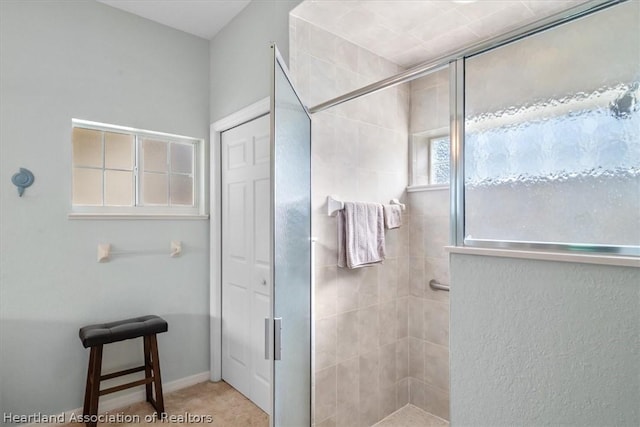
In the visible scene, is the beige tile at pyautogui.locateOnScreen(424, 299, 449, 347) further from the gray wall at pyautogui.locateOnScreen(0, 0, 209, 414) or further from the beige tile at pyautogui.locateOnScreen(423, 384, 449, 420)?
the gray wall at pyautogui.locateOnScreen(0, 0, 209, 414)

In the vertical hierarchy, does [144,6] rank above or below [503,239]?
above

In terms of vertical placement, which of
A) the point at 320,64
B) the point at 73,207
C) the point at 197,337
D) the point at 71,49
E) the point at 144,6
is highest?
the point at 144,6

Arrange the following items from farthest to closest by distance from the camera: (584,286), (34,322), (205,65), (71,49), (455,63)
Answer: (205,65) → (71,49) → (34,322) → (455,63) → (584,286)

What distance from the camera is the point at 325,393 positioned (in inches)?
74.5

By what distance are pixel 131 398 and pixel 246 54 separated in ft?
8.31

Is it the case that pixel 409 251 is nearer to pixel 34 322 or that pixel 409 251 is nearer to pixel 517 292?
pixel 517 292

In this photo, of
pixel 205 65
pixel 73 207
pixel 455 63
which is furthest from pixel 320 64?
pixel 73 207

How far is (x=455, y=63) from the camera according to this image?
113 centimetres

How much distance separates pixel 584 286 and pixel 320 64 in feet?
5.62

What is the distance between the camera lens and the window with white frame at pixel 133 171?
222 centimetres

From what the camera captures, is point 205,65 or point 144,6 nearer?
point 144,6

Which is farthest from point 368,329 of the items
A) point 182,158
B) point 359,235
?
point 182,158

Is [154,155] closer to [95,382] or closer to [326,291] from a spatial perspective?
[95,382]

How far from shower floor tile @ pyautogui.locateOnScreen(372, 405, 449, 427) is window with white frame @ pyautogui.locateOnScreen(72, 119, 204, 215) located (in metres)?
2.12
